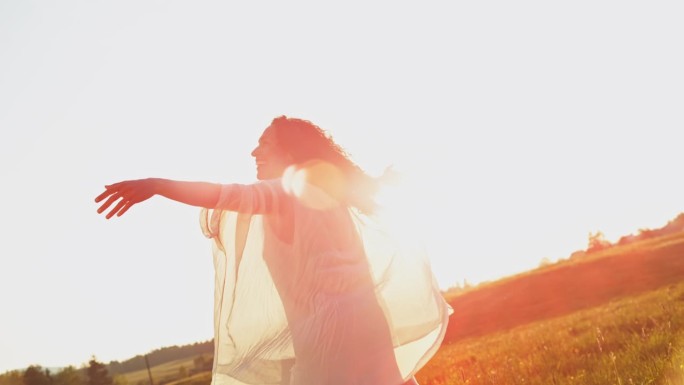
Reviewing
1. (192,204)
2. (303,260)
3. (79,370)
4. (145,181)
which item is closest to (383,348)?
(303,260)

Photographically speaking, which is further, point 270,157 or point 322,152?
point 322,152

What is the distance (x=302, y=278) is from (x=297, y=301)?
0.14m

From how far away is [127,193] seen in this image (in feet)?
9.18

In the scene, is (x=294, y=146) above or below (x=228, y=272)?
above

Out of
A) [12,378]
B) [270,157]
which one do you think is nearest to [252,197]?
[270,157]

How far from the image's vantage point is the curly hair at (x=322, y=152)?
3.96 m

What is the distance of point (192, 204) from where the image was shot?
9.47 feet

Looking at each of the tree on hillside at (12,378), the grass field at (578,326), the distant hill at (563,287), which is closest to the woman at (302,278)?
the grass field at (578,326)

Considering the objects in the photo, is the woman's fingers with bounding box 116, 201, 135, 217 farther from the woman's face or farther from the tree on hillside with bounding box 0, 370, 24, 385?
the tree on hillside with bounding box 0, 370, 24, 385

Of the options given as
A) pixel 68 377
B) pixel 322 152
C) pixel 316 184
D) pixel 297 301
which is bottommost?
pixel 297 301

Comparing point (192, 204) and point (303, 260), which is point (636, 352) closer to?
point (303, 260)

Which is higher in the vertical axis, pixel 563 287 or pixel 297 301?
pixel 297 301

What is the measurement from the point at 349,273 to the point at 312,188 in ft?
1.69

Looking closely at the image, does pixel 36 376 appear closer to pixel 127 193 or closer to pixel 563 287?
pixel 563 287
